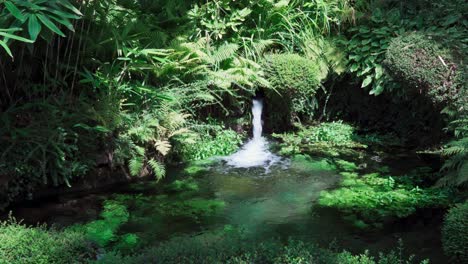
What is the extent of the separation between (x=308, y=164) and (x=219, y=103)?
5.16ft

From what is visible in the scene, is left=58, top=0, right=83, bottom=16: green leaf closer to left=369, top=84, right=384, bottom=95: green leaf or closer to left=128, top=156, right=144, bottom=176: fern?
left=128, top=156, right=144, bottom=176: fern

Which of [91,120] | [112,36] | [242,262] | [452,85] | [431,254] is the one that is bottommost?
[431,254]

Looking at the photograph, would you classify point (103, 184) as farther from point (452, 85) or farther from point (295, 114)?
point (452, 85)

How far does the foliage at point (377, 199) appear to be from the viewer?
207 inches

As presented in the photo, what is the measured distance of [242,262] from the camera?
9.42ft

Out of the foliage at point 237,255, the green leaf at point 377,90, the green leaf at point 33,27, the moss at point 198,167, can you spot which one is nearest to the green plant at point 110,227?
the moss at point 198,167

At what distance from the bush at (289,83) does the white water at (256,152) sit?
193 mm

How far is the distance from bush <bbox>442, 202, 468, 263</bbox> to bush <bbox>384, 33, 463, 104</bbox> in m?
2.64

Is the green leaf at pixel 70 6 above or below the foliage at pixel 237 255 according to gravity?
above

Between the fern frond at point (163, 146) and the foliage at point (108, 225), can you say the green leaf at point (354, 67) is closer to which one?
the fern frond at point (163, 146)

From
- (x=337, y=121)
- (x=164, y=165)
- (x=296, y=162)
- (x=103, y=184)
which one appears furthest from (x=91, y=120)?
(x=337, y=121)

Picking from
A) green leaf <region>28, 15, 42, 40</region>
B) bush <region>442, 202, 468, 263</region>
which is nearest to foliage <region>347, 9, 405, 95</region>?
bush <region>442, 202, 468, 263</region>

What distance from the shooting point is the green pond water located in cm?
479

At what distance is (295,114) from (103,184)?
3505mm
